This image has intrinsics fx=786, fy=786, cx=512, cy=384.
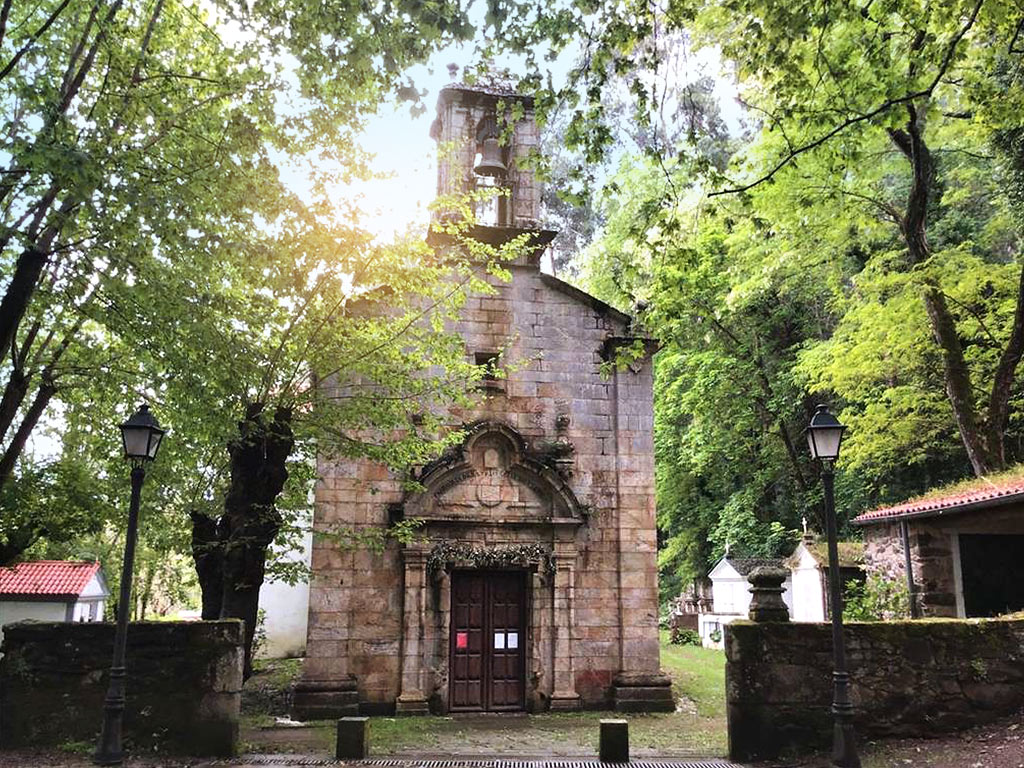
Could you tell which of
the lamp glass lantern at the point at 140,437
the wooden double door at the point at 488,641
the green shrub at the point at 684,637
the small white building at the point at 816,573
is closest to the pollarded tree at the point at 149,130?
the lamp glass lantern at the point at 140,437

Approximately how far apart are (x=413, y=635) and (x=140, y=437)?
19.1ft

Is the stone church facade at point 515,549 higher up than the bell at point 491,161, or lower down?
lower down

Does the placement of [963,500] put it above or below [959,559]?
above

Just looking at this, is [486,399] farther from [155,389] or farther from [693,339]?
[693,339]

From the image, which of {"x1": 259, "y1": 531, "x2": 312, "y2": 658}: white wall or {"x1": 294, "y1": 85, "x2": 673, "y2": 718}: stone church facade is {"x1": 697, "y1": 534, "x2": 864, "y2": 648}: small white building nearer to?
{"x1": 294, "y1": 85, "x2": 673, "y2": 718}: stone church facade

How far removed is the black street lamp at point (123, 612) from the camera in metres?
Result: 7.23

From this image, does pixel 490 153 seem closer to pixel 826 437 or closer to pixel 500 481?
pixel 500 481

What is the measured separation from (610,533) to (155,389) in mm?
7363

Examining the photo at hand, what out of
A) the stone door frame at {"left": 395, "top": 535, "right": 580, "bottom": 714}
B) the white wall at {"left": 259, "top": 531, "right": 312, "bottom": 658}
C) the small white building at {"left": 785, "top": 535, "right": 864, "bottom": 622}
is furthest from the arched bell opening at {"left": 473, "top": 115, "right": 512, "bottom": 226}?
the white wall at {"left": 259, "top": 531, "right": 312, "bottom": 658}

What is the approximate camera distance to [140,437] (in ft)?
25.9

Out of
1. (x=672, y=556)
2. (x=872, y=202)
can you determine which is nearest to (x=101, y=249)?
(x=872, y=202)

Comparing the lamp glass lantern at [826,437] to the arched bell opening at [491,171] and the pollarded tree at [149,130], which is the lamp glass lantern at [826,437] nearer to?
the pollarded tree at [149,130]

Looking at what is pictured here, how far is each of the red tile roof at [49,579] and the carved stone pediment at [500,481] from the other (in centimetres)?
1845

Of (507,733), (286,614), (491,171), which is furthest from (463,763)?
(286,614)
